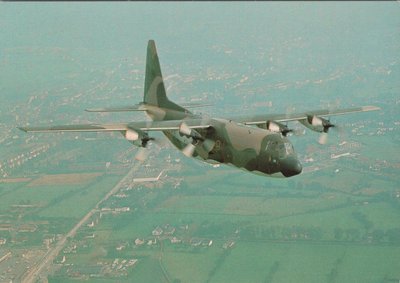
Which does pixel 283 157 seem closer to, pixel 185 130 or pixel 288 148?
pixel 288 148

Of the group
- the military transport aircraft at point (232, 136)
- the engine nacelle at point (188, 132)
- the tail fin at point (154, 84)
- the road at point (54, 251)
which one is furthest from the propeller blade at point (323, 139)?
the road at point (54, 251)

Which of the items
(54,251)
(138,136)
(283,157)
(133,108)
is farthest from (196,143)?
(54,251)

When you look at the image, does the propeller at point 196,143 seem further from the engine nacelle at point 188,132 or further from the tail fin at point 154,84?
the tail fin at point 154,84

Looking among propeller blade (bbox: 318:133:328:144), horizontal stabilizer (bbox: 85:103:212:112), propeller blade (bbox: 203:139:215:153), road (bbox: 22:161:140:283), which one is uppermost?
horizontal stabilizer (bbox: 85:103:212:112)

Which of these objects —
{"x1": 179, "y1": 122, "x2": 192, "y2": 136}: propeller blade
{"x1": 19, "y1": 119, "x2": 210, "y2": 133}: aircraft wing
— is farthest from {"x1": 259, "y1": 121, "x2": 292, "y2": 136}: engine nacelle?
{"x1": 179, "y1": 122, "x2": 192, "y2": 136}: propeller blade

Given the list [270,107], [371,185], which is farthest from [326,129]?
[270,107]

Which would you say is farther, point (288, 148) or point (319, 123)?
point (319, 123)

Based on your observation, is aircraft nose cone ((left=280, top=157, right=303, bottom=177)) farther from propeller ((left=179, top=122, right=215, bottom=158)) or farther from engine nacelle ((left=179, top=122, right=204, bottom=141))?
engine nacelle ((left=179, top=122, right=204, bottom=141))

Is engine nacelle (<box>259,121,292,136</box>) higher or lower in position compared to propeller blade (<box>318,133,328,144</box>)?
higher

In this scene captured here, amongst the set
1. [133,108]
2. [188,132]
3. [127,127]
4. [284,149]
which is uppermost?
[127,127]
